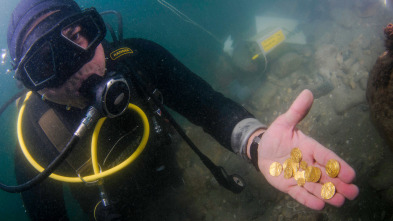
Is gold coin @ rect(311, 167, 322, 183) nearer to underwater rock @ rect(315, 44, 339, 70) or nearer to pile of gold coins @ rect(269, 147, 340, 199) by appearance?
pile of gold coins @ rect(269, 147, 340, 199)

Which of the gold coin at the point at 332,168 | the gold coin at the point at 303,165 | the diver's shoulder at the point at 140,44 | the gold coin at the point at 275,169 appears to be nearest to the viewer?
the gold coin at the point at 332,168

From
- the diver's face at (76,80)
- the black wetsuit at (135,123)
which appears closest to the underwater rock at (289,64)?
the black wetsuit at (135,123)

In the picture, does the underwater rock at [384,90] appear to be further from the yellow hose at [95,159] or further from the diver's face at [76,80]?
the diver's face at [76,80]

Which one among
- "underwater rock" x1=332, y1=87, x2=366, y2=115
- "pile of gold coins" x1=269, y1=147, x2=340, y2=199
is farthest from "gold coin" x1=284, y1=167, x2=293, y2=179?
"underwater rock" x1=332, y1=87, x2=366, y2=115

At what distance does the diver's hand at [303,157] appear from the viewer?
1.47m

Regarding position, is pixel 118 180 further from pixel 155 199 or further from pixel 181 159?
pixel 181 159

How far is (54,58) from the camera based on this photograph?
218 cm

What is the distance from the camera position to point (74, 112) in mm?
2564

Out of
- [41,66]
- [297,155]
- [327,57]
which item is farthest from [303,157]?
[327,57]

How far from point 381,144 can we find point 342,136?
2.16 ft

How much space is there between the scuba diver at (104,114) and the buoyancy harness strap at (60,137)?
0.4 inches

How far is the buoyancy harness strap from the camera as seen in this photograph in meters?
2.43

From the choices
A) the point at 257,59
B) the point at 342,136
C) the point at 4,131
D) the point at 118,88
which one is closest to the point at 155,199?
the point at 118,88

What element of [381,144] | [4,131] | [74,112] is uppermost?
[74,112]
